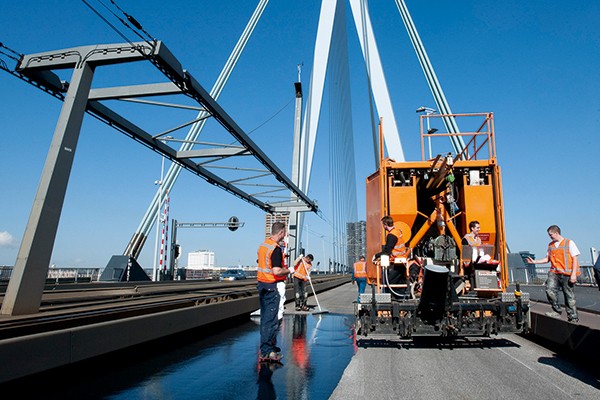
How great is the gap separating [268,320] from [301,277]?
620 cm

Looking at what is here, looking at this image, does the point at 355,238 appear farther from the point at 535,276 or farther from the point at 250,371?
the point at 250,371

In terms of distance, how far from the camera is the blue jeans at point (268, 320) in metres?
5.02

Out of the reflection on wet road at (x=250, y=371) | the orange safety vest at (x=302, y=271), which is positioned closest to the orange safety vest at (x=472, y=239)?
the reflection on wet road at (x=250, y=371)

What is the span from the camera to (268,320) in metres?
5.04

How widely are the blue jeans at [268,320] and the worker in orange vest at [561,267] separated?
383cm

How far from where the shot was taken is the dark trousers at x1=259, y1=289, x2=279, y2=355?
16.5 feet

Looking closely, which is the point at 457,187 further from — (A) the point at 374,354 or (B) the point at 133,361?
(B) the point at 133,361

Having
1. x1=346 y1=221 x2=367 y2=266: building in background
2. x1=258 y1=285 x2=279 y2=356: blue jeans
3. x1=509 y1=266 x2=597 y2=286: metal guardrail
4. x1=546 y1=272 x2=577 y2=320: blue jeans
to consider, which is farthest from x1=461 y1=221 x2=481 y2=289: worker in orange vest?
x1=346 y1=221 x2=367 y2=266: building in background

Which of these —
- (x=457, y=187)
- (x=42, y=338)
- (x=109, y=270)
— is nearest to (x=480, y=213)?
(x=457, y=187)

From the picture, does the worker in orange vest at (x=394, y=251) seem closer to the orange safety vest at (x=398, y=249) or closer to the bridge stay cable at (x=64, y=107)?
the orange safety vest at (x=398, y=249)

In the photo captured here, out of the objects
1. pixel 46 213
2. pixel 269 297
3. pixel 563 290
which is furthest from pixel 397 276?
pixel 46 213

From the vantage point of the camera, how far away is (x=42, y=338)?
3773mm

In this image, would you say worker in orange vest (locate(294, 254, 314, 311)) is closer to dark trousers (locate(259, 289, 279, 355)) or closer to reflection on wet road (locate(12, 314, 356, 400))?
reflection on wet road (locate(12, 314, 356, 400))

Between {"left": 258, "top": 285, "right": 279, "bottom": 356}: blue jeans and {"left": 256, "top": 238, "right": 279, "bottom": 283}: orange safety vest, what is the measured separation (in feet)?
0.44
